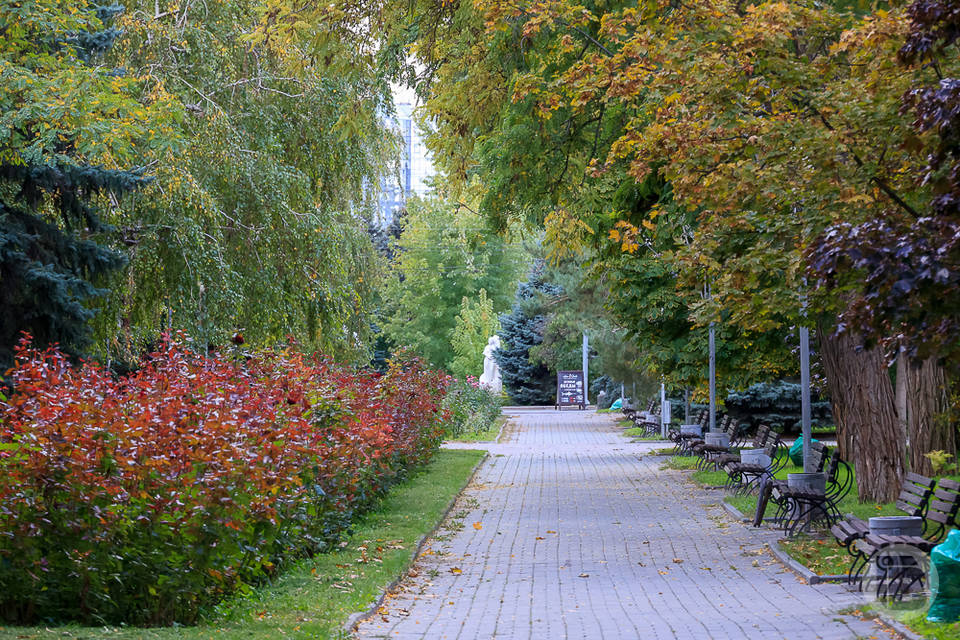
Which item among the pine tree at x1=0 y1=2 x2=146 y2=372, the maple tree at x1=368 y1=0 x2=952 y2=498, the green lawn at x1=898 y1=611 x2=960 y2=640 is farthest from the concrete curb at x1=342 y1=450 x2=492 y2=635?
the pine tree at x1=0 y1=2 x2=146 y2=372

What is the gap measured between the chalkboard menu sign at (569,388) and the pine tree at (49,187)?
46493mm

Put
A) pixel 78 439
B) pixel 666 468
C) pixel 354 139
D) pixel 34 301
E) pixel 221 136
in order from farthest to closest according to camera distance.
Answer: pixel 666 468, pixel 354 139, pixel 221 136, pixel 34 301, pixel 78 439

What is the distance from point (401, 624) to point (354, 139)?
1220 cm

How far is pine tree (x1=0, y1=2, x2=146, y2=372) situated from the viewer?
1355 centimetres

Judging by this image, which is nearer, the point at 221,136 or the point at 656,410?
the point at 221,136

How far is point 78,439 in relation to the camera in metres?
7.75

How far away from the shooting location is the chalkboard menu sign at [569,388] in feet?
201

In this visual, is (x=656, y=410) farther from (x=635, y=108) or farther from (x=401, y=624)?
(x=401, y=624)

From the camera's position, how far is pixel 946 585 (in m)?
8.55

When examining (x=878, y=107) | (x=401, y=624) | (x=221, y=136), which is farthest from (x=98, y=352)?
(x=878, y=107)

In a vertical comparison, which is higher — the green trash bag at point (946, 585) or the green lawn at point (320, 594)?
the green trash bag at point (946, 585)

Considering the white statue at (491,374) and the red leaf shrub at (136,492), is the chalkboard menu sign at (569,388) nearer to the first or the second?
the white statue at (491,374)

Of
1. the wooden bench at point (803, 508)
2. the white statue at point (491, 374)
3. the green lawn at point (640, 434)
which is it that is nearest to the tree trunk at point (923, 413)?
the wooden bench at point (803, 508)

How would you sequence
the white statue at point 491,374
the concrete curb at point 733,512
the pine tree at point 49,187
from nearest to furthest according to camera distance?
the pine tree at point 49,187
the concrete curb at point 733,512
the white statue at point 491,374
